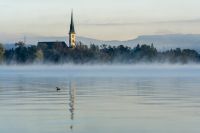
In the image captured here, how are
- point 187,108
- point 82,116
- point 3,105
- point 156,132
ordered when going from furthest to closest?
point 3,105, point 187,108, point 82,116, point 156,132

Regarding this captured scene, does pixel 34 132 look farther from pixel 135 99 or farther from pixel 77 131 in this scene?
pixel 135 99

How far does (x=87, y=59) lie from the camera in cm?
19425

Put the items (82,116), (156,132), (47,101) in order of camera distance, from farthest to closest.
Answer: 1. (47,101)
2. (82,116)
3. (156,132)

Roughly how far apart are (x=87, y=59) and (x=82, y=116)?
6733 inches

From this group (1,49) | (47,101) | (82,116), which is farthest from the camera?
(1,49)

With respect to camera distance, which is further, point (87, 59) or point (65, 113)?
point (87, 59)

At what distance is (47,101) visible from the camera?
3109 cm

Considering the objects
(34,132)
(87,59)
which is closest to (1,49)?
(87,59)

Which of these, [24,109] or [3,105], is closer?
[24,109]

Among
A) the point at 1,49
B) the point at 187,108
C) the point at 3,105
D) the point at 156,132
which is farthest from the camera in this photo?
the point at 1,49

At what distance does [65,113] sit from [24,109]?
2.54 metres

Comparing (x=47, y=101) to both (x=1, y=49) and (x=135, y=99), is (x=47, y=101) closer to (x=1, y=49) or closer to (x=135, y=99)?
(x=135, y=99)

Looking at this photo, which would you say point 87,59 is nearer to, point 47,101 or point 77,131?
point 47,101

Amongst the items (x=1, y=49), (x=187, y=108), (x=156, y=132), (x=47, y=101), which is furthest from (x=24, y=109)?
(x=1, y=49)
